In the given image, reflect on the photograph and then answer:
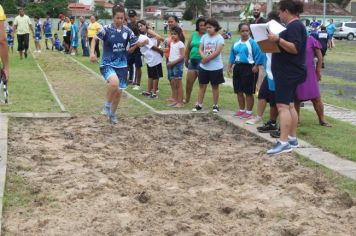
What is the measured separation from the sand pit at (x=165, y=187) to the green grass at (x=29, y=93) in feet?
6.00

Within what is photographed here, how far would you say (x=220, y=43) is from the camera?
10.1 meters

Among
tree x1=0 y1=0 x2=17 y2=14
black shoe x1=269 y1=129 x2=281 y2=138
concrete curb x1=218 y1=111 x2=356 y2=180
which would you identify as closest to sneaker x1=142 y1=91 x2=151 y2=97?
concrete curb x1=218 y1=111 x2=356 y2=180

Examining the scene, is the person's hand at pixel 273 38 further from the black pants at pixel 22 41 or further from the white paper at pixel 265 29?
the black pants at pixel 22 41

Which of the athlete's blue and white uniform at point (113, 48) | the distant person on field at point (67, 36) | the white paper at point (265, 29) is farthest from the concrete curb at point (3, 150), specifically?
the distant person on field at point (67, 36)

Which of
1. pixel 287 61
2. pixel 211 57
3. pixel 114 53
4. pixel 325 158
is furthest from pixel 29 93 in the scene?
pixel 325 158

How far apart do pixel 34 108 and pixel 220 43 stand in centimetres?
359

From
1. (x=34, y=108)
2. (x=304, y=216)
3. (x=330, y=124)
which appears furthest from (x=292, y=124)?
(x=34, y=108)

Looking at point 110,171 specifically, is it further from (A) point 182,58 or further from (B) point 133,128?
(A) point 182,58

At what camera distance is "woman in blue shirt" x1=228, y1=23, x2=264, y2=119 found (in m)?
9.62

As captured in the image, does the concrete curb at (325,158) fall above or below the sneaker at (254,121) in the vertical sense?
below

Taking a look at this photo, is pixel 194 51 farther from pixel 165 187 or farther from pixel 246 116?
pixel 165 187

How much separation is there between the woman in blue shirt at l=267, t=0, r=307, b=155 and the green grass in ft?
15.5

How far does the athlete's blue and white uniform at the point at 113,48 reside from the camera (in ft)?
30.9

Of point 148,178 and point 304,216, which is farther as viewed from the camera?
point 148,178
